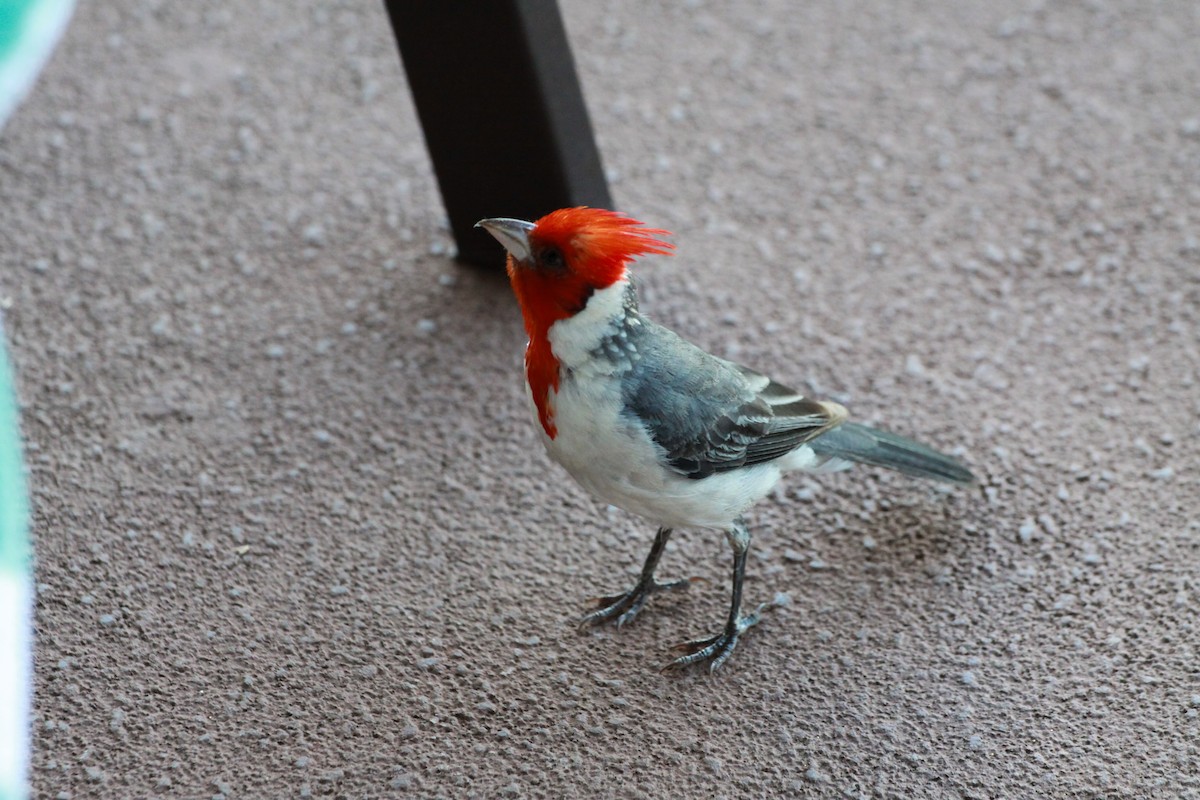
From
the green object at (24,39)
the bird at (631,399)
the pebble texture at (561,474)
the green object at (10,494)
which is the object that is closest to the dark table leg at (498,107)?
the pebble texture at (561,474)

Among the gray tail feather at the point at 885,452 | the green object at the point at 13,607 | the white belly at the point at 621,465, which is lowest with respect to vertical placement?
the green object at the point at 13,607

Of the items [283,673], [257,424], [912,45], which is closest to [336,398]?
[257,424]

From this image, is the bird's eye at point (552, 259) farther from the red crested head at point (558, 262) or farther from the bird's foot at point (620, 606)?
the bird's foot at point (620, 606)

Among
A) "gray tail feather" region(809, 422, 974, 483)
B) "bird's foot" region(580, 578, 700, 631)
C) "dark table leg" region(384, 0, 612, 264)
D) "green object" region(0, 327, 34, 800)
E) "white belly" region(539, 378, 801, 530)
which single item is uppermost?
"dark table leg" region(384, 0, 612, 264)

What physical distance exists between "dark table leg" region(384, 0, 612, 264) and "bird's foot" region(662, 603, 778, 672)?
168cm

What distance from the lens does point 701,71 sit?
5.16 m

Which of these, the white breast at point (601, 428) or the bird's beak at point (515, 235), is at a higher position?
the bird's beak at point (515, 235)

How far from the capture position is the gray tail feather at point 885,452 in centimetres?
316

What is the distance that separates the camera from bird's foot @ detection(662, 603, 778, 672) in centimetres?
301

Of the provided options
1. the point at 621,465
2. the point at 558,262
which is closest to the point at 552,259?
the point at 558,262

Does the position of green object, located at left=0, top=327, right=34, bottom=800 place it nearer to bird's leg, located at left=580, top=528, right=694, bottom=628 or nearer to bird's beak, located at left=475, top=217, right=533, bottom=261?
bird's leg, located at left=580, top=528, right=694, bottom=628

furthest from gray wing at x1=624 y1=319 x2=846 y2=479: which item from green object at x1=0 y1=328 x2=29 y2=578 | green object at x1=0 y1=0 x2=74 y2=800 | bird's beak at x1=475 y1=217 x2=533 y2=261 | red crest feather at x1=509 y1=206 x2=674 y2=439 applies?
green object at x1=0 y1=328 x2=29 y2=578

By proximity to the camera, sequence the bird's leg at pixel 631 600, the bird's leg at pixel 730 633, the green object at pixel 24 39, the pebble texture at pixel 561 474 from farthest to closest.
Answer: the green object at pixel 24 39
the bird's leg at pixel 631 600
the bird's leg at pixel 730 633
the pebble texture at pixel 561 474

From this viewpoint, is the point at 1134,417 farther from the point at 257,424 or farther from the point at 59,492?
the point at 59,492
